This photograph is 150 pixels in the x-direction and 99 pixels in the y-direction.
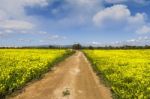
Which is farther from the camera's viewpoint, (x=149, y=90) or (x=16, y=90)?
(x=16, y=90)

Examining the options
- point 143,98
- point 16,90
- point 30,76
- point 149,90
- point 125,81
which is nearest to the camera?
point 143,98

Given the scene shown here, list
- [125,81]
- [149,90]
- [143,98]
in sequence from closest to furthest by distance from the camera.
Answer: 1. [143,98]
2. [149,90]
3. [125,81]

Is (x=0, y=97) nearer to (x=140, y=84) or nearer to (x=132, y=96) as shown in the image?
(x=132, y=96)

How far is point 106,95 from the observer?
16.4 m

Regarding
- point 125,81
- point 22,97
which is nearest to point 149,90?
point 125,81

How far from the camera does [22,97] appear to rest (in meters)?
15.5

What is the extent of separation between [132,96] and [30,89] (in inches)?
269

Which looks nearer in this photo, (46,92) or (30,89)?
(46,92)

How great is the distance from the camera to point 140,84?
1842cm

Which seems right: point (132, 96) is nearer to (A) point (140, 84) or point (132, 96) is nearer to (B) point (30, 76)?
(A) point (140, 84)

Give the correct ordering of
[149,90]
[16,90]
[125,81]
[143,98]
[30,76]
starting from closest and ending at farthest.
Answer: [143,98] < [149,90] < [16,90] < [125,81] < [30,76]

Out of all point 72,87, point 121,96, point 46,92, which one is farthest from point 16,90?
point 121,96

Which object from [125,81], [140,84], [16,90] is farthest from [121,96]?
[16,90]

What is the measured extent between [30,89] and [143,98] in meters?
7.49
